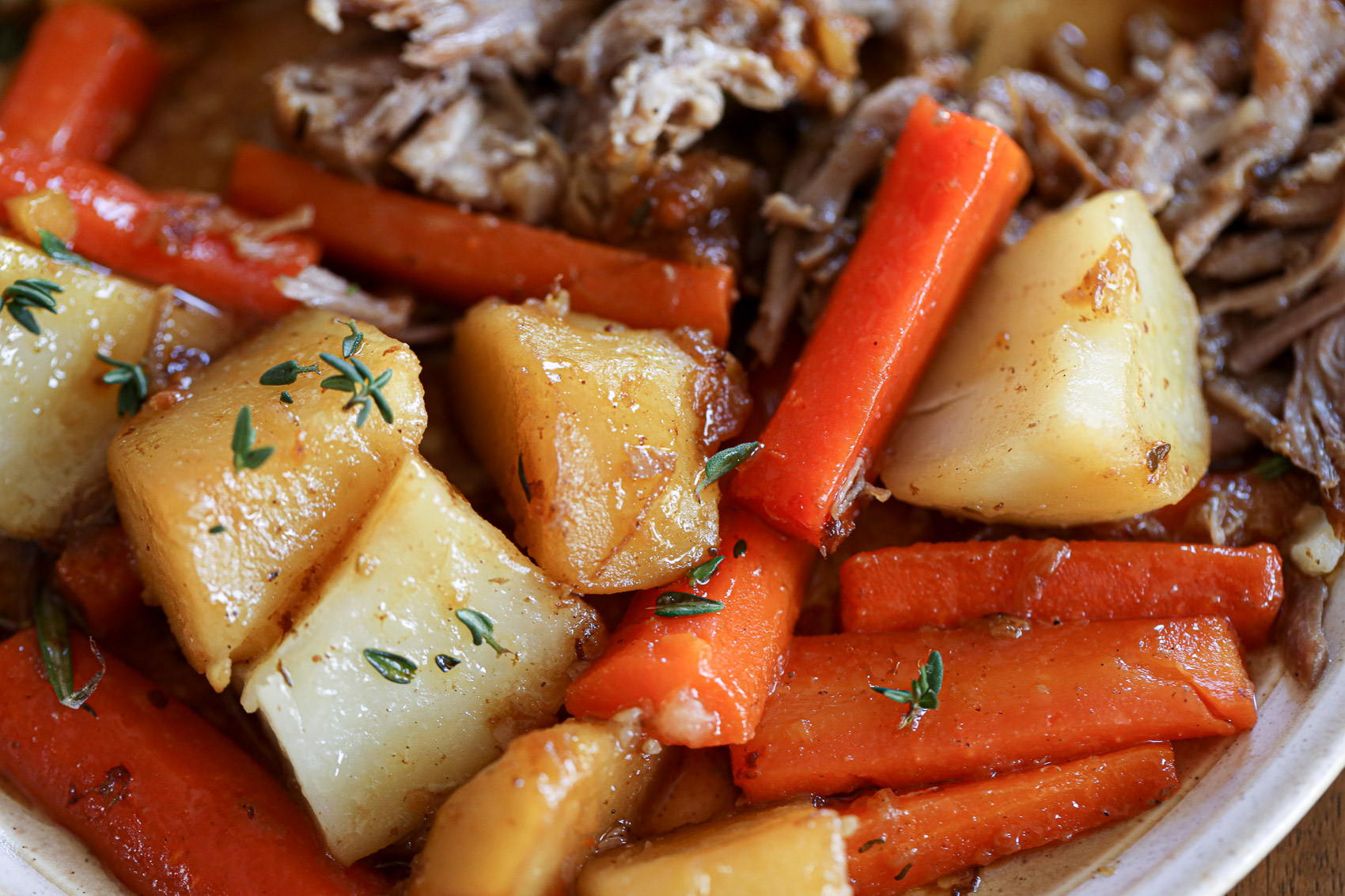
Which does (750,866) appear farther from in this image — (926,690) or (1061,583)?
(1061,583)

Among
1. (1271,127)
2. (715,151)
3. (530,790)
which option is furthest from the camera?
(715,151)

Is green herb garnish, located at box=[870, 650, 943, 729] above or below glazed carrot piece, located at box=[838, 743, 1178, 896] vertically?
above

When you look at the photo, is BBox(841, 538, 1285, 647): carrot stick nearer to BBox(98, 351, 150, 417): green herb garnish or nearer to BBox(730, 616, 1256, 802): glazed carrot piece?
BBox(730, 616, 1256, 802): glazed carrot piece

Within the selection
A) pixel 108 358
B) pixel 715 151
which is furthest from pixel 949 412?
pixel 108 358

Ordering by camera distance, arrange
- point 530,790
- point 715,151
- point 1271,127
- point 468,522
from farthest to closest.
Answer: point 715,151 → point 1271,127 → point 468,522 → point 530,790

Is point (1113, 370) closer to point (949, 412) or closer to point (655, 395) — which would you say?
point (949, 412)

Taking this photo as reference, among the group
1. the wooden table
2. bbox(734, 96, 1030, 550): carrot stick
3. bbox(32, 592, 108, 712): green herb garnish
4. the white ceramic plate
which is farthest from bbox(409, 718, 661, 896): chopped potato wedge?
the wooden table
